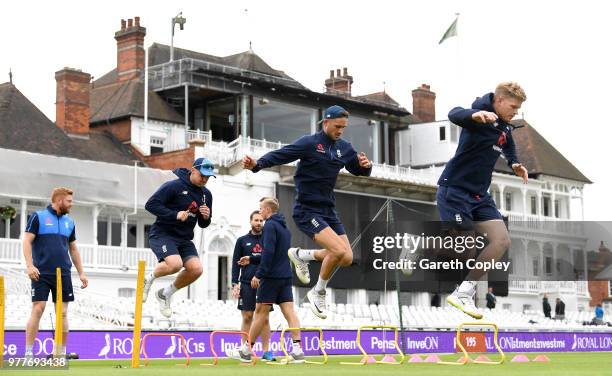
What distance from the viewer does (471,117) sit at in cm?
1198

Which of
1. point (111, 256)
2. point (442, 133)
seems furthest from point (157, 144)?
point (442, 133)

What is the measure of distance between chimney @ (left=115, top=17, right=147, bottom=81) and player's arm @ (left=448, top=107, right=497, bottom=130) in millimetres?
42604

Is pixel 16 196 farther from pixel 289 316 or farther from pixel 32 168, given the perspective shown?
pixel 289 316

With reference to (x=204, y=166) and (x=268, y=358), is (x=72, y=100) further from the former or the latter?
(x=204, y=166)

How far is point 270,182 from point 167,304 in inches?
1291

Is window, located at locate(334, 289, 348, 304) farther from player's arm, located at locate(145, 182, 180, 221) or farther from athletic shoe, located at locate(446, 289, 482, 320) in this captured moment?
athletic shoe, located at locate(446, 289, 482, 320)

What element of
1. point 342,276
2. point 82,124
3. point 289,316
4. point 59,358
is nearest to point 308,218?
point 289,316

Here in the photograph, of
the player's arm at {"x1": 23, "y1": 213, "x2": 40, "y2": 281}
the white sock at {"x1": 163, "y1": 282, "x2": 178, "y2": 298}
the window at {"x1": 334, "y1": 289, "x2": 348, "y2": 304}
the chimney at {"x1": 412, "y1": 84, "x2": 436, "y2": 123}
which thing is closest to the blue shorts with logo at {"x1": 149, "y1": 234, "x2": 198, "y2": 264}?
the white sock at {"x1": 163, "y1": 282, "x2": 178, "y2": 298}

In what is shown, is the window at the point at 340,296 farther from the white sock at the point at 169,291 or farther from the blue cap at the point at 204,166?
the blue cap at the point at 204,166

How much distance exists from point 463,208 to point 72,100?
3797 centimetres

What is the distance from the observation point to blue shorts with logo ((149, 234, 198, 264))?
15.0 meters

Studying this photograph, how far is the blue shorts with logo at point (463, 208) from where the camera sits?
1259cm

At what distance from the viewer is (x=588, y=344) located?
106 ft

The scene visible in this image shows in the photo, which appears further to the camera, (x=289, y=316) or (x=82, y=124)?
(x=82, y=124)
